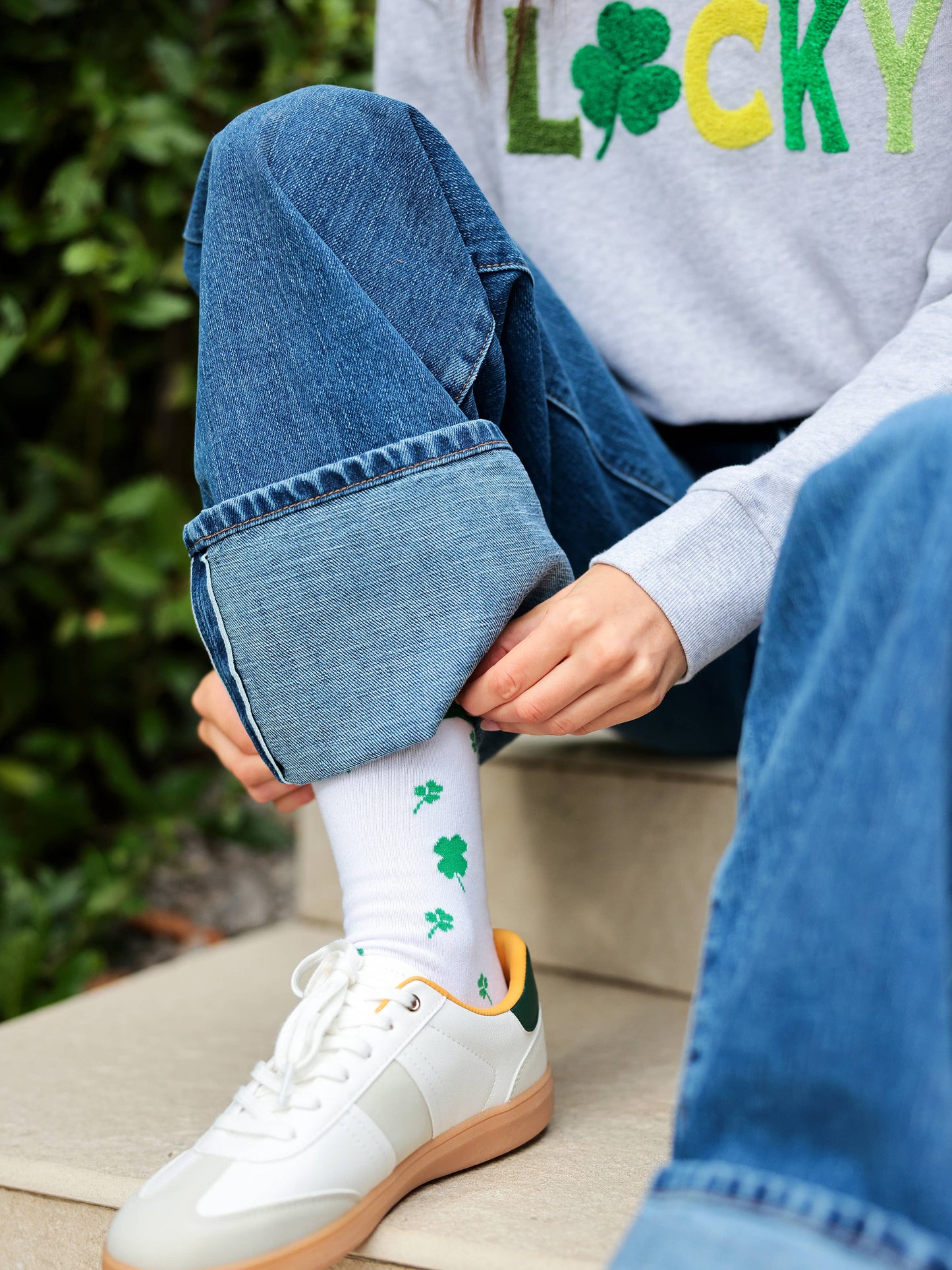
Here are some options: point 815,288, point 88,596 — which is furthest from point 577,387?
point 88,596

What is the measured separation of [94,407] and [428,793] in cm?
91

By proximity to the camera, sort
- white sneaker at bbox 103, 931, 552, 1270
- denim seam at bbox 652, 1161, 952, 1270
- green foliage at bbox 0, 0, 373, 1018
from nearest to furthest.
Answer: denim seam at bbox 652, 1161, 952, 1270, white sneaker at bbox 103, 931, 552, 1270, green foliage at bbox 0, 0, 373, 1018

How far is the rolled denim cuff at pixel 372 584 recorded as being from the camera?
57 cm

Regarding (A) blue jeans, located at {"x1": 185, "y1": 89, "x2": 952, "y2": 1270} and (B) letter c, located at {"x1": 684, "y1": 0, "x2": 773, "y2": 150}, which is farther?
(B) letter c, located at {"x1": 684, "y1": 0, "x2": 773, "y2": 150}

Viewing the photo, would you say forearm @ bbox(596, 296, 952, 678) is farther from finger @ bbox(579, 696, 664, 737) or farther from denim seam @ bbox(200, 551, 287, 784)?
denim seam @ bbox(200, 551, 287, 784)

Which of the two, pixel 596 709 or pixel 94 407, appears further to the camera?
pixel 94 407

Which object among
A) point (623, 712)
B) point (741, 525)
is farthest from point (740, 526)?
point (623, 712)

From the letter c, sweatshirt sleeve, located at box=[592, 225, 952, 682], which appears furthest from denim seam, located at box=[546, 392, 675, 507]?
Answer: the letter c

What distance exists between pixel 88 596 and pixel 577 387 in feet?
2.55

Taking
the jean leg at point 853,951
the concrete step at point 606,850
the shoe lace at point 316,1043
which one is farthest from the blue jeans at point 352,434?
the concrete step at point 606,850

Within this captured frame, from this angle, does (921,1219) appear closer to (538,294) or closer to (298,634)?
(298,634)

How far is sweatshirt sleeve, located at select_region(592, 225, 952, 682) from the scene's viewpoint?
0.59m

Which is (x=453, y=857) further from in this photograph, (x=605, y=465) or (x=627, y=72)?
(x=627, y=72)

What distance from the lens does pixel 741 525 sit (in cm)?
61
